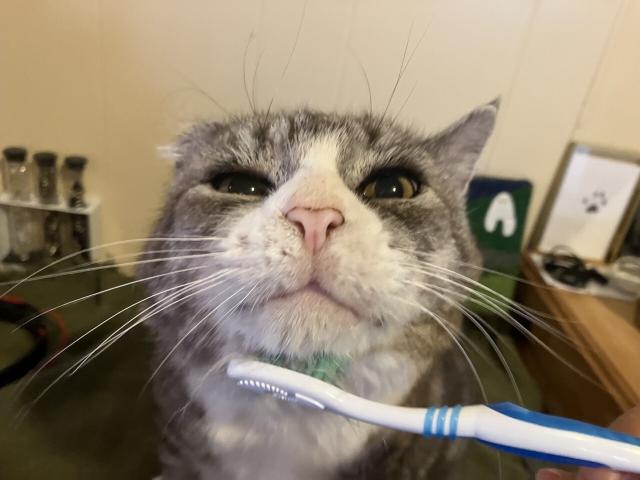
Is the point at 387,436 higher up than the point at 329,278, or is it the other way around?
the point at 329,278

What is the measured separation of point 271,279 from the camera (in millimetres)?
464

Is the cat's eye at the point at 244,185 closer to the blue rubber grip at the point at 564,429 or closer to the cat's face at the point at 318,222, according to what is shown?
the cat's face at the point at 318,222

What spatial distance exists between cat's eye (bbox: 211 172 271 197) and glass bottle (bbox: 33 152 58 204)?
584 mm

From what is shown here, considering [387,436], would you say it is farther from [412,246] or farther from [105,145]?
[105,145]

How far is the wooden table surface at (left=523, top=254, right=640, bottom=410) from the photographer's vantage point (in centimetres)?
82

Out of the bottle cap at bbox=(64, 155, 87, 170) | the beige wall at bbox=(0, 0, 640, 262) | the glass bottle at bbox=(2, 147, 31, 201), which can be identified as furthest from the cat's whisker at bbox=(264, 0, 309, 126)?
the glass bottle at bbox=(2, 147, 31, 201)

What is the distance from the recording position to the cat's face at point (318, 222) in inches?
18.3

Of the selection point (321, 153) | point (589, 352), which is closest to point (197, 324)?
point (321, 153)

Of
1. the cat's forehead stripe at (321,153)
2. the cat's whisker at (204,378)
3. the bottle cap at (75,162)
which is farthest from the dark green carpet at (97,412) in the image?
the cat's forehead stripe at (321,153)

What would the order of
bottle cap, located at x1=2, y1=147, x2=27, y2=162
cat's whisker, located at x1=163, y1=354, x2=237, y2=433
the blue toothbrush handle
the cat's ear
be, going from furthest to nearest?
bottle cap, located at x1=2, y1=147, x2=27, y2=162 < the cat's ear < cat's whisker, located at x1=163, y1=354, x2=237, y2=433 < the blue toothbrush handle

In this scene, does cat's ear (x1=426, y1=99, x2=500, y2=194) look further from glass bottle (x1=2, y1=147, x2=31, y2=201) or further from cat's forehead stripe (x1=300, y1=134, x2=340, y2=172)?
glass bottle (x1=2, y1=147, x2=31, y2=201)

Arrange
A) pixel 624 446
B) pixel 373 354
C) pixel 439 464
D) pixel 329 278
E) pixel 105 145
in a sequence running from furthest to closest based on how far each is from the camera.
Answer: pixel 105 145
pixel 439 464
pixel 373 354
pixel 329 278
pixel 624 446

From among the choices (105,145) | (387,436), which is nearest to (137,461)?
(387,436)

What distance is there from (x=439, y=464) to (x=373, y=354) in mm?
243
